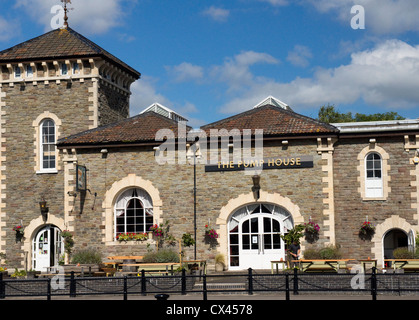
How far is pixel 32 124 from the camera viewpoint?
98.8 feet

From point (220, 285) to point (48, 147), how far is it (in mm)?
11834

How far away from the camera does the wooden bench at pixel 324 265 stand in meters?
22.0

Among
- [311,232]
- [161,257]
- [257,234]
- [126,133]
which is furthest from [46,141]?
[311,232]

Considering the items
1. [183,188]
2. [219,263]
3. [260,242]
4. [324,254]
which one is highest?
[183,188]

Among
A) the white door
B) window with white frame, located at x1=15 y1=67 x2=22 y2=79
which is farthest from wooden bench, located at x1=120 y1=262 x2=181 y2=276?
window with white frame, located at x1=15 y1=67 x2=22 y2=79

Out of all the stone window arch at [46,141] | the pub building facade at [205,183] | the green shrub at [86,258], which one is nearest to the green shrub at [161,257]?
the pub building facade at [205,183]

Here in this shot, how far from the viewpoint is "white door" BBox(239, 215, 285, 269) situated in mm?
26219

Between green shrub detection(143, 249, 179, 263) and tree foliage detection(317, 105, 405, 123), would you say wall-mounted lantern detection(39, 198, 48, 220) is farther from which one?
tree foliage detection(317, 105, 405, 123)

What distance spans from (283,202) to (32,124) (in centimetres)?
1188

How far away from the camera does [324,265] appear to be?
73.2 feet

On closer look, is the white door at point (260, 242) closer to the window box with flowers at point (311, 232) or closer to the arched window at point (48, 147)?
the window box with flowers at point (311, 232)

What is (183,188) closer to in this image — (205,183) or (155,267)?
(205,183)

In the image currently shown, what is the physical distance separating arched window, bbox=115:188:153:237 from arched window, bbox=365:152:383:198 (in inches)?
339
